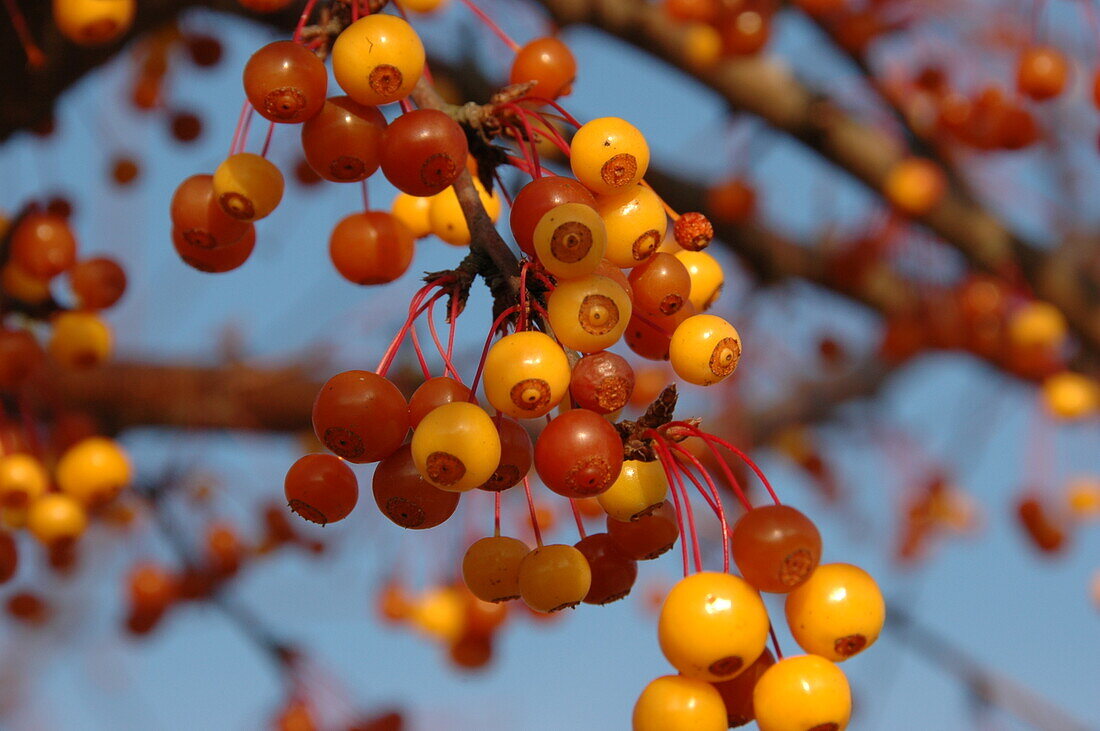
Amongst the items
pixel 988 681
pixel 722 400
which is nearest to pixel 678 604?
pixel 722 400

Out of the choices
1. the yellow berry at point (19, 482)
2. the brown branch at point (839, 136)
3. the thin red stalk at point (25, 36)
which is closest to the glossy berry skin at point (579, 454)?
the thin red stalk at point (25, 36)

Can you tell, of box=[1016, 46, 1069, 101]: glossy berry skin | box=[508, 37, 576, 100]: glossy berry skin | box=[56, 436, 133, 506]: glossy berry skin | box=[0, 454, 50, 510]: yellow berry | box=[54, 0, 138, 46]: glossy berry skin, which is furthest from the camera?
box=[1016, 46, 1069, 101]: glossy berry skin

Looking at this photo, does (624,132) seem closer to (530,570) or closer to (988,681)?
(530,570)

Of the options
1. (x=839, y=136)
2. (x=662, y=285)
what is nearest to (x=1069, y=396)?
(x=839, y=136)

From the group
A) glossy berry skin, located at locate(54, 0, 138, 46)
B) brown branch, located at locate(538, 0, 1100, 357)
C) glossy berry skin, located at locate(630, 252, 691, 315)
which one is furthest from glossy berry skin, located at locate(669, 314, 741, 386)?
brown branch, located at locate(538, 0, 1100, 357)

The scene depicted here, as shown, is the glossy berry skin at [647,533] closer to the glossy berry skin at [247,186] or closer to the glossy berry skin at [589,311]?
the glossy berry skin at [589,311]

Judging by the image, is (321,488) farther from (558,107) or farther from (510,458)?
(558,107)

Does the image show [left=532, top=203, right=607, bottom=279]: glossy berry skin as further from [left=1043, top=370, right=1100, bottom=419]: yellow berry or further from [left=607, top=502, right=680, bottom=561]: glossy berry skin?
[left=1043, top=370, right=1100, bottom=419]: yellow berry
